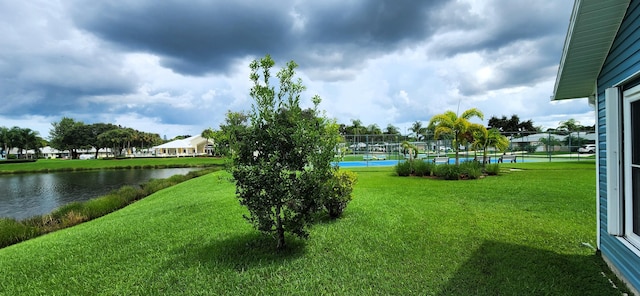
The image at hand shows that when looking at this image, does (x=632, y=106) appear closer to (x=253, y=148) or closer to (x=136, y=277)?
(x=253, y=148)

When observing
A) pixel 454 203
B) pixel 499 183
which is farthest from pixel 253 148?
pixel 499 183

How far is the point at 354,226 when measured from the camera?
6.26 meters

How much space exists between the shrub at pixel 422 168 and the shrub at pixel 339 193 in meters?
8.93

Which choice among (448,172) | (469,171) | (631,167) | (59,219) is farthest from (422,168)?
(59,219)

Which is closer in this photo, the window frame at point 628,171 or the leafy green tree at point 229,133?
the window frame at point 628,171

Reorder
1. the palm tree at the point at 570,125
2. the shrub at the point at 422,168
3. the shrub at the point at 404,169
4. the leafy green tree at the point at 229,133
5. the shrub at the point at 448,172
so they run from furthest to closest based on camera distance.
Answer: the palm tree at the point at 570,125
the shrub at the point at 404,169
the shrub at the point at 422,168
the shrub at the point at 448,172
the leafy green tree at the point at 229,133

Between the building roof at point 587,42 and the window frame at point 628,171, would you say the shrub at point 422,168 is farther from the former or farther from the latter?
the window frame at point 628,171

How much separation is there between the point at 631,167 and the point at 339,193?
15.0ft

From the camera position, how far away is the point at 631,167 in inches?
135

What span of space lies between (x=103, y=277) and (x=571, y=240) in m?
7.19

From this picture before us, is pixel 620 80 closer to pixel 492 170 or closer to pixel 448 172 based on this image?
pixel 448 172

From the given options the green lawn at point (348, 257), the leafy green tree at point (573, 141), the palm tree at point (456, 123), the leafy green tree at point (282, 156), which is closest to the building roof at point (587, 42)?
the green lawn at point (348, 257)

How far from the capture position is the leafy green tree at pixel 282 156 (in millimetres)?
4422

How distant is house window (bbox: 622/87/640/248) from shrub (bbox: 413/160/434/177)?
11.3 metres
